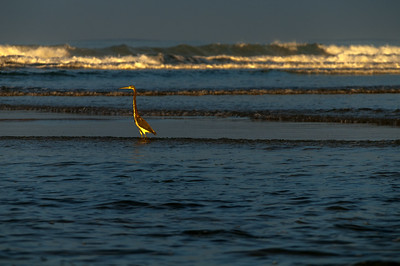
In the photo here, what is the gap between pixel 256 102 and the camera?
21.0 meters

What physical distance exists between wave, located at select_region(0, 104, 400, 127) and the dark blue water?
5.19 m

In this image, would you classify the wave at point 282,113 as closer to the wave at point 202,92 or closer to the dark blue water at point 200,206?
the dark blue water at point 200,206

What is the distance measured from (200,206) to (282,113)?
11.1 metres

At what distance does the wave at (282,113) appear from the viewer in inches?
621

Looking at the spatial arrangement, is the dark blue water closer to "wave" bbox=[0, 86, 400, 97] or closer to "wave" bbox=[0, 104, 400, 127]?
"wave" bbox=[0, 104, 400, 127]

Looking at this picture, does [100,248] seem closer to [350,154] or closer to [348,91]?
[350,154]

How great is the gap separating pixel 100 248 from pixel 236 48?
77.4m

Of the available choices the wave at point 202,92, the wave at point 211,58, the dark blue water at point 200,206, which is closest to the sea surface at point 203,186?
the dark blue water at point 200,206

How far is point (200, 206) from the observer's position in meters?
6.54

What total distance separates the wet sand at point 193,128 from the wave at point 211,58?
101 ft

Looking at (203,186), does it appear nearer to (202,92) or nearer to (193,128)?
(193,128)

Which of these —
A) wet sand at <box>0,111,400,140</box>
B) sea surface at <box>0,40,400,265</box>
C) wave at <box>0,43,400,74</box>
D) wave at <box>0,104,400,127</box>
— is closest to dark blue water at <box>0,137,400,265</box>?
sea surface at <box>0,40,400,265</box>

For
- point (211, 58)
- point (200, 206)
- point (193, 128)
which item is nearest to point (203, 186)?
point (200, 206)

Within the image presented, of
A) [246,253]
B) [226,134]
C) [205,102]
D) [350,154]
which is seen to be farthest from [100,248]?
[205,102]
